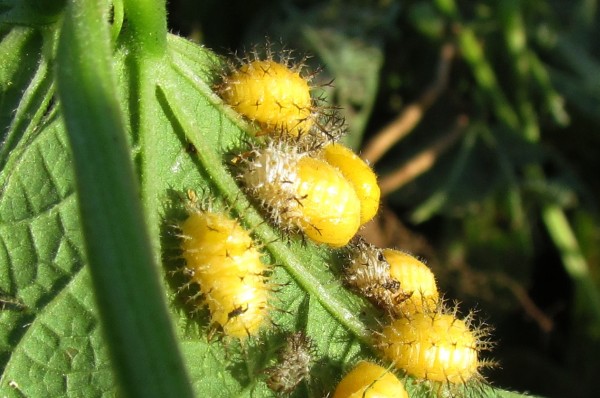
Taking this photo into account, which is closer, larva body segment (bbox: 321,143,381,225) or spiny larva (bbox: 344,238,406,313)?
spiny larva (bbox: 344,238,406,313)

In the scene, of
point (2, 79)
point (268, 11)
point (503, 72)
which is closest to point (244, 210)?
point (2, 79)

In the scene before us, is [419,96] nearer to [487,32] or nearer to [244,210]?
[487,32]

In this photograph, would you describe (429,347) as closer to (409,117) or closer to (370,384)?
(370,384)

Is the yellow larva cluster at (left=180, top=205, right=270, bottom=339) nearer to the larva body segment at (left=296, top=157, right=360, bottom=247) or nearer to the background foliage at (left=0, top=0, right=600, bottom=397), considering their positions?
the background foliage at (left=0, top=0, right=600, bottom=397)

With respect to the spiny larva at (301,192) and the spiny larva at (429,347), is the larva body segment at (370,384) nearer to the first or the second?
the spiny larva at (429,347)

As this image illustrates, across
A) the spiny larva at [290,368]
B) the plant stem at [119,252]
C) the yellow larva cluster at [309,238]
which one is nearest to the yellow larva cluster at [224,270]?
the yellow larva cluster at [309,238]

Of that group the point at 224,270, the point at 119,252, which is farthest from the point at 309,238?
the point at 119,252

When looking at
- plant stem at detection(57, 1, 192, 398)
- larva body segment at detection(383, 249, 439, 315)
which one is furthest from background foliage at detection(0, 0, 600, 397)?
larva body segment at detection(383, 249, 439, 315)
